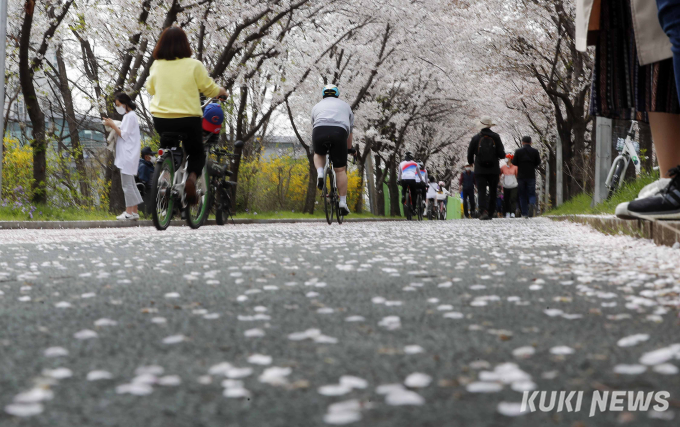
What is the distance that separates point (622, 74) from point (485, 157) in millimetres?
8096

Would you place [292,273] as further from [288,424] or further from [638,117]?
[638,117]

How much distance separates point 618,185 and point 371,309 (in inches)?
338

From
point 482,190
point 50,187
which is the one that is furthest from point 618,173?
point 50,187

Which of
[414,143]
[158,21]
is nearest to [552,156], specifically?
[414,143]

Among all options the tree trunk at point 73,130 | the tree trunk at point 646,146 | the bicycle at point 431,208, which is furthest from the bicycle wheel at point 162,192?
the bicycle at point 431,208

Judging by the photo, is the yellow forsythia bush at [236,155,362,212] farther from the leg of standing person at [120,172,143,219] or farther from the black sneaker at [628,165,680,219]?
the black sneaker at [628,165,680,219]

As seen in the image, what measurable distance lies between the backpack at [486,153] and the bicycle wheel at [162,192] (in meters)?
6.77

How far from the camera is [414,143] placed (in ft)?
126

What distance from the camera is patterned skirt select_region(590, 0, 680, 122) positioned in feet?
13.7

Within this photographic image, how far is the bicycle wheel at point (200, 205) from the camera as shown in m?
8.12

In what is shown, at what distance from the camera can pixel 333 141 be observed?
9.73 metres

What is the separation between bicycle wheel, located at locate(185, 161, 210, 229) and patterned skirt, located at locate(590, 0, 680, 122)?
15.9 ft

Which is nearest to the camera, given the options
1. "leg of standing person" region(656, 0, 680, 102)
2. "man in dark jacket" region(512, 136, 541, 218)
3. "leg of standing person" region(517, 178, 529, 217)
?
Answer: "leg of standing person" region(656, 0, 680, 102)

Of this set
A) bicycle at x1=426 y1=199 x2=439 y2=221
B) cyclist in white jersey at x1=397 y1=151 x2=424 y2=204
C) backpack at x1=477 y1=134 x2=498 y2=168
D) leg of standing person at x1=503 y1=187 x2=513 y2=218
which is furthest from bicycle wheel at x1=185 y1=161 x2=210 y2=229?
bicycle at x1=426 y1=199 x2=439 y2=221
